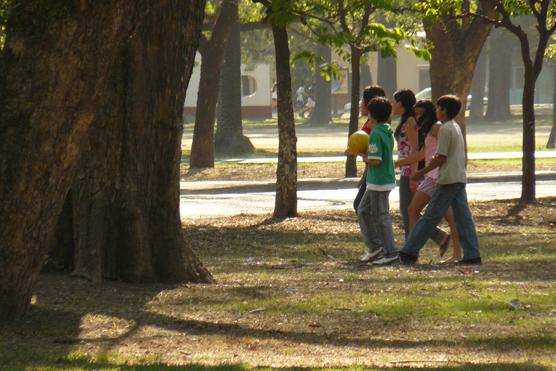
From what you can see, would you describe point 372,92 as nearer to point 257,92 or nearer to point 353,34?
point 353,34

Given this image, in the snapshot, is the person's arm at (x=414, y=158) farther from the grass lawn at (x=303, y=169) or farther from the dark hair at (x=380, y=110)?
the grass lawn at (x=303, y=169)

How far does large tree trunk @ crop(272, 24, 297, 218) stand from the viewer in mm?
16469

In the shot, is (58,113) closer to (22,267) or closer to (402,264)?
(22,267)

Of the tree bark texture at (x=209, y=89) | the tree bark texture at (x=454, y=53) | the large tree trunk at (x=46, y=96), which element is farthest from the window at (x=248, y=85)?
the large tree trunk at (x=46, y=96)

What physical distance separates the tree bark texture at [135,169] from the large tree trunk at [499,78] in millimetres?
54841

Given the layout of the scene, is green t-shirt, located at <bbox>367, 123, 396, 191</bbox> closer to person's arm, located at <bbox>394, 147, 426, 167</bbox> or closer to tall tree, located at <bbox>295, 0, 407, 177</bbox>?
person's arm, located at <bbox>394, 147, 426, 167</bbox>

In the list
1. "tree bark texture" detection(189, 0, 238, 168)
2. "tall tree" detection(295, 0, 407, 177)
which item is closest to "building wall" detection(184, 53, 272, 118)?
"tree bark texture" detection(189, 0, 238, 168)

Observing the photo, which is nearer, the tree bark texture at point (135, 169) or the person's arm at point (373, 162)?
the tree bark texture at point (135, 169)

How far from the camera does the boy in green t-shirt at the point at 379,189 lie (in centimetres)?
1155

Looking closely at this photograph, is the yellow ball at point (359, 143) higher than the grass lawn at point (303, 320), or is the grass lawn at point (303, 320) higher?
the yellow ball at point (359, 143)

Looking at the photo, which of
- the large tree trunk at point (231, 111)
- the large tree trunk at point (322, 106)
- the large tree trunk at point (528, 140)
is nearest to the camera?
the large tree trunk at point (528, 140)

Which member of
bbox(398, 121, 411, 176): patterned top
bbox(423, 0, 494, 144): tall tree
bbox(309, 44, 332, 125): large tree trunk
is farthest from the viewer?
bbox(309, 44, 332, 125): large tree trunk

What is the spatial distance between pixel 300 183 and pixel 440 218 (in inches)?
496

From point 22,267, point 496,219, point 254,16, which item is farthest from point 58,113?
point 254,16
